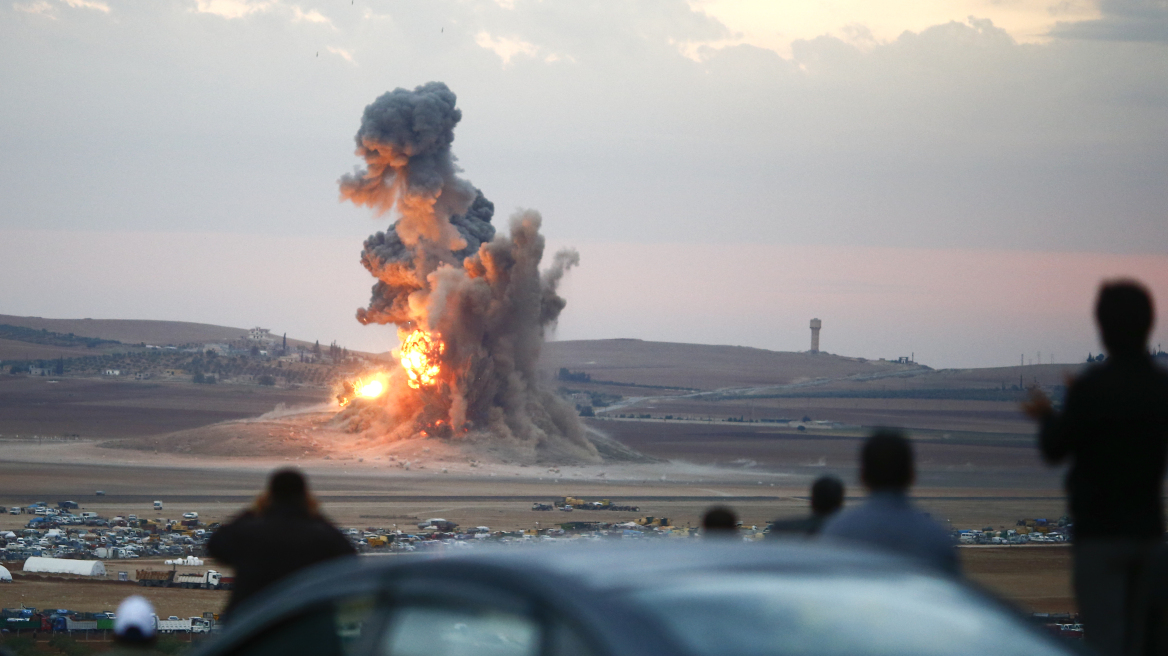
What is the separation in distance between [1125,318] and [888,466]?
145cm

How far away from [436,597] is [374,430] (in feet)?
305

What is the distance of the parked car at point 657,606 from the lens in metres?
3.93

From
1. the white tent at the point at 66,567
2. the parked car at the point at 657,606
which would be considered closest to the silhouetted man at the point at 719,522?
the parked car at the point at 657,606

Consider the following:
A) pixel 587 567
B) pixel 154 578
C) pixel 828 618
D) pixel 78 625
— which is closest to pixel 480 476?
pixel 154 578

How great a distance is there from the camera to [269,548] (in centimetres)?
814

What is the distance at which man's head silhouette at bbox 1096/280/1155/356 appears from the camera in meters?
7.23

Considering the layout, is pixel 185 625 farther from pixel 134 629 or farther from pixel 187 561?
pixel 134 629

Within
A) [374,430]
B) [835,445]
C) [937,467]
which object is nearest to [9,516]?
[374,430]

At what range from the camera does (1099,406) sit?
7.01 m

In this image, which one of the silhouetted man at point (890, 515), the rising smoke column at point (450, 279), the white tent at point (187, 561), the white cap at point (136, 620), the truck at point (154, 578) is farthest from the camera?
the rising smoke column at point (450, 279)

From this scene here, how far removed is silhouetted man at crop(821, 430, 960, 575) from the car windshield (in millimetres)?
2611

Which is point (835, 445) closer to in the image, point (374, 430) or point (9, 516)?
point (374, 430)

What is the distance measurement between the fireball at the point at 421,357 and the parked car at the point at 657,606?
277 ft

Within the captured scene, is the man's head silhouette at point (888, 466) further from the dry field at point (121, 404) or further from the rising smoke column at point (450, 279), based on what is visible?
the dry field at point (121, 404)
